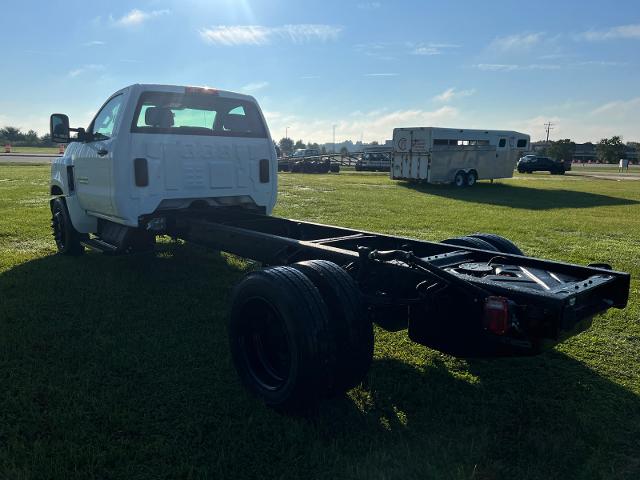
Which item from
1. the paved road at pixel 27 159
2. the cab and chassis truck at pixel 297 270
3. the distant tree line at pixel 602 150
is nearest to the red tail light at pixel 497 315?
the cab and chassis truck at pixel 297 270

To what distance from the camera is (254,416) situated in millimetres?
2955

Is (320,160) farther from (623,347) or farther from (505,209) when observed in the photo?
(623,347)

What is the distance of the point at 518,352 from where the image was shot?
2.73m

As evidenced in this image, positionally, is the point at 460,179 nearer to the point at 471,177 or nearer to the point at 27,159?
the point at 471,177

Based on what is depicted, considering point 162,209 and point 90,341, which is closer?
point 90,341

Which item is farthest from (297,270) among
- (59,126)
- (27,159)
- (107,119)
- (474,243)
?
(27,159)

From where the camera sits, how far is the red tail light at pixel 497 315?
8.40 feet

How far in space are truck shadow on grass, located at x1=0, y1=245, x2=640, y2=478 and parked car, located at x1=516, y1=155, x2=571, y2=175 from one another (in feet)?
126

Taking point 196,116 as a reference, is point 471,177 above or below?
below

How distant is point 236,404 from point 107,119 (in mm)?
3966

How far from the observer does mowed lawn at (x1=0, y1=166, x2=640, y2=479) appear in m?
2.53

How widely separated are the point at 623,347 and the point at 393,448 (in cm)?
256

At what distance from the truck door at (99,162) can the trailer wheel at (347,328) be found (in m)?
3.26

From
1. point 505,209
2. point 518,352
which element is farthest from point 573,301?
point 505,209
